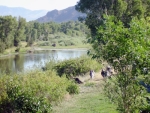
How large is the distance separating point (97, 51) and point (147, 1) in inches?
912

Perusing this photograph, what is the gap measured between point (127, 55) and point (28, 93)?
6228 millimetres

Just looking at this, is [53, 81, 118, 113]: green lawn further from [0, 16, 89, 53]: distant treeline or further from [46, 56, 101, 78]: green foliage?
[0, 16, 89, 53]: distant treeline

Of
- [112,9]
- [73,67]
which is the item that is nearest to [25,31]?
[112,9]

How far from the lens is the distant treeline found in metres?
69.3

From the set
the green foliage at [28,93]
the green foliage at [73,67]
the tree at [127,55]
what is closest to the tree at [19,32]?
the green foliage at [73,67]

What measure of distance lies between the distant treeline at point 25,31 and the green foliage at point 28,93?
5462 centimetres

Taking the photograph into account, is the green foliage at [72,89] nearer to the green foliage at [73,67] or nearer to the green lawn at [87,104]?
the green lawn at [87,104]

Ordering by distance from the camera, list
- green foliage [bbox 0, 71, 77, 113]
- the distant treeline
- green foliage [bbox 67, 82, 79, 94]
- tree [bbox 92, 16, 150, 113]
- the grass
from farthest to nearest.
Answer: the distant treeline < green foliage [bbox 67, 82, 79, 94] < the grass < green foliage [bbox 0, 71, 77, 113] < tree [bbox 92, 16, 150, 113]

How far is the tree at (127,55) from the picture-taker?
222 inches

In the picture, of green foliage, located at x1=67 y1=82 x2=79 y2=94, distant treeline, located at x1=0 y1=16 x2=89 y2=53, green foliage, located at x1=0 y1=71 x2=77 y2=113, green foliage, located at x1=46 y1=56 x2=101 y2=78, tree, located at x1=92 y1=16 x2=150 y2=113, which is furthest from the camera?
distant treeline, located at x1=0 y1=16 x2=89 y2=53

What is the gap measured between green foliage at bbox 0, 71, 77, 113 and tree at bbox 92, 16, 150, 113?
451 centimetres

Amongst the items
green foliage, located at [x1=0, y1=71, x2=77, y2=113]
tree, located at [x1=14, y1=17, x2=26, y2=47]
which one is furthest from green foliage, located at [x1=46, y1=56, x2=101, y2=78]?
tree, located at [x1=14, y1=17, x2=26, y2=47]

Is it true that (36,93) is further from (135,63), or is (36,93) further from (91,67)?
(91,67)

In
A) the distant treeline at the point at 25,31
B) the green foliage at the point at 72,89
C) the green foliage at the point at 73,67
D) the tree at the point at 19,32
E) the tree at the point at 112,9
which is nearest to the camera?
the green foliage at the point at 72,89
